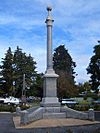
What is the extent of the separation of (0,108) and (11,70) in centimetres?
2861

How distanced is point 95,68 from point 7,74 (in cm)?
1955

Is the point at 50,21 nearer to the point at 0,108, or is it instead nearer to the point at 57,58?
the point at 0,108

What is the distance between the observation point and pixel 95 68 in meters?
67.1

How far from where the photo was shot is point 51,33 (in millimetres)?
28797

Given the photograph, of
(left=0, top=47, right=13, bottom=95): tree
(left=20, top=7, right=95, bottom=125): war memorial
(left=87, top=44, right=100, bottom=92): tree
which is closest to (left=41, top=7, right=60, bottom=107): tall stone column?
(left=20, top=7, right=95, bottom=125): war memorial

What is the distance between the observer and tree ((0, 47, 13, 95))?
7319 centimetres

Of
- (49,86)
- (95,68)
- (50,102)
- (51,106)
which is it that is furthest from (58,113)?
(95,68)

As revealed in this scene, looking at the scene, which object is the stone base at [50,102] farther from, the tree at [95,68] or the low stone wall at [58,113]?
the tree at [95,68]

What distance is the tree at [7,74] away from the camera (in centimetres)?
7319

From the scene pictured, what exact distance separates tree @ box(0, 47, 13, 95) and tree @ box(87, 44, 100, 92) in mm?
17812

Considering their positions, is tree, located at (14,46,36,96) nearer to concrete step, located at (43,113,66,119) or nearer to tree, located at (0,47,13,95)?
tree, located at (0,47,13,95)

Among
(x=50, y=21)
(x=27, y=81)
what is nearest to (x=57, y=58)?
(x=27, y=81)

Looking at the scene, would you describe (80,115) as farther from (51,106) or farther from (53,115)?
(51,106)

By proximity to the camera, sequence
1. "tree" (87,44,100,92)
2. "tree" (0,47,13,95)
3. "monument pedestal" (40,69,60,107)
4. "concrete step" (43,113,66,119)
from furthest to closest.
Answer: "tree" (0,47,13,95) < "tree" (87,44,100,92) < "monument pedestal" (40,69,60,107) < "concrete step" (43,113,66,119)
